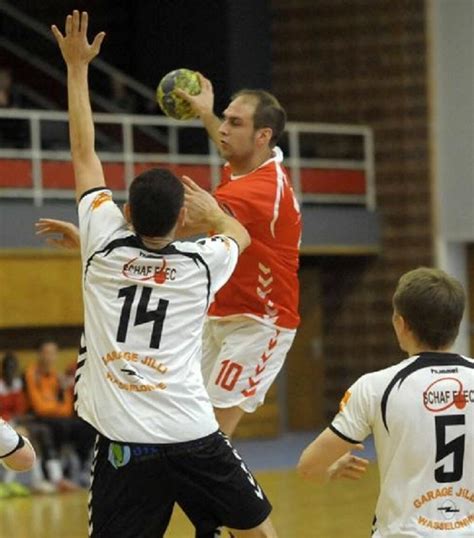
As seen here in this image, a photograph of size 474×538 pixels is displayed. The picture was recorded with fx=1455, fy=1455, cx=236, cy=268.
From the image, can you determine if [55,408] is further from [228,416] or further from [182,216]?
[182,216]

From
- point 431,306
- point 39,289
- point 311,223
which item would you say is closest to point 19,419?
point 39,289

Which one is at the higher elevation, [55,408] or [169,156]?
[169,156]

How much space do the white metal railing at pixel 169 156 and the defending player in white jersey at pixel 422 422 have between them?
38.4 feet

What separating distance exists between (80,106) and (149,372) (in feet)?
3.52

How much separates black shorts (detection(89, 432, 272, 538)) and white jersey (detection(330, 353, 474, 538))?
0.79m

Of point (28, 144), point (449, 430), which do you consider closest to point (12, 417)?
point (28, 144)

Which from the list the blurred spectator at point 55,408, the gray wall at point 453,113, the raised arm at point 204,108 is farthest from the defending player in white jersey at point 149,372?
the gray wall at point 453,113

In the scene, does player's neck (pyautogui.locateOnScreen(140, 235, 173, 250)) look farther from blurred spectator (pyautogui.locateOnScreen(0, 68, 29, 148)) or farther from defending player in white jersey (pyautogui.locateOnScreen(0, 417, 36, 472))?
blurred spectator (pyautogui.locateOnScreen(0, 68, 29, 148))

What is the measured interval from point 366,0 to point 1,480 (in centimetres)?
1004

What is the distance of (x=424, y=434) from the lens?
4488 mm

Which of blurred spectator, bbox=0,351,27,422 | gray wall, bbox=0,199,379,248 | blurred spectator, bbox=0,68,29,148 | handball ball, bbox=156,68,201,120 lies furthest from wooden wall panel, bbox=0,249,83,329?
handball ball, bbox=156,68,201,120

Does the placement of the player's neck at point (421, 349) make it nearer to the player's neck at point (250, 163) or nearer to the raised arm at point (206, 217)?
the raised arm at point (206, 217)

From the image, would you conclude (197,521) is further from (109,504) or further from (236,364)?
(236,364)

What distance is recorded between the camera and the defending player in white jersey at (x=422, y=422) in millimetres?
4492
